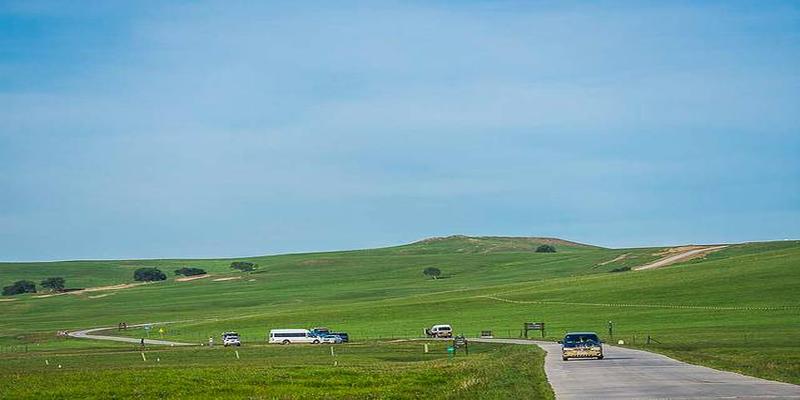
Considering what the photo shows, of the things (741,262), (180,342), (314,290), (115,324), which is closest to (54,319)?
(115,324)

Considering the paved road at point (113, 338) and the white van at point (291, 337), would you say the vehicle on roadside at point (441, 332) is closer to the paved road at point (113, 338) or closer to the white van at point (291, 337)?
the white van at point (291, 337)

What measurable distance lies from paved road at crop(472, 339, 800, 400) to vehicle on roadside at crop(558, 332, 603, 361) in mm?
1634

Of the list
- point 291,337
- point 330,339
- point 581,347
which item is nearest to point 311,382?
point 581,347

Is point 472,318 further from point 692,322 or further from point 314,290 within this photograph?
point 314,290

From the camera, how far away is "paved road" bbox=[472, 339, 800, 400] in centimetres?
3669

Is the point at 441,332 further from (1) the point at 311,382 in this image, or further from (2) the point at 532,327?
(1) the point at 311,382

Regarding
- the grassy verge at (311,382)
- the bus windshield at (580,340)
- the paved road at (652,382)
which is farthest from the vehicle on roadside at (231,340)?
the paved road at (652,382)

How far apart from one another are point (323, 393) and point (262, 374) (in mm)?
10370

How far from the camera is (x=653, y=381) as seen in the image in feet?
141

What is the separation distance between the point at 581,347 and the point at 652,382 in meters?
19.5

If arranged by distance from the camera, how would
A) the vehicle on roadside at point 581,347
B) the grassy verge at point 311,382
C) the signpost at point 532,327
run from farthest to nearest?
the signpost at point 532,327 < the vehicle on roadside at point 581,347 < the grassy verge at point 311,382

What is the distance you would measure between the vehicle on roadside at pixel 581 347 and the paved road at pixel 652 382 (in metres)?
1.63

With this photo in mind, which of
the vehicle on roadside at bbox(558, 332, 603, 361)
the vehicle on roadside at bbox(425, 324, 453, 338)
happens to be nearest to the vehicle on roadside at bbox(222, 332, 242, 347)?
the vehicle on roadside at bbox(425, 324, 453, 338)

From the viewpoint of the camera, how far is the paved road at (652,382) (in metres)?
36.7
